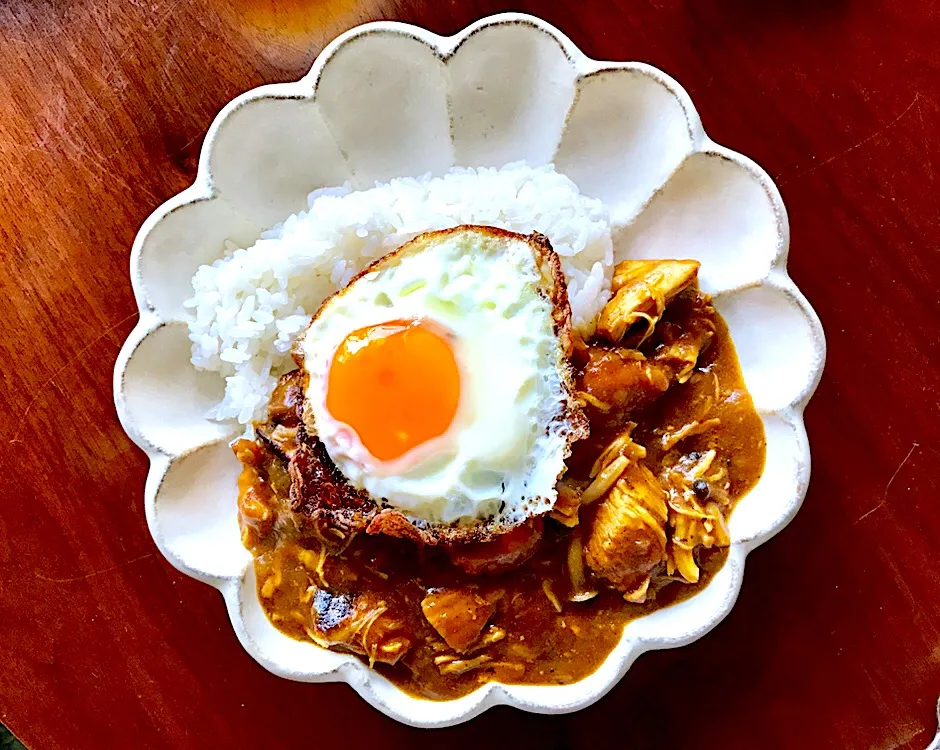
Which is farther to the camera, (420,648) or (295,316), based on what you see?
(295,316)

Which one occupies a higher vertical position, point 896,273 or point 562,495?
point 896,273

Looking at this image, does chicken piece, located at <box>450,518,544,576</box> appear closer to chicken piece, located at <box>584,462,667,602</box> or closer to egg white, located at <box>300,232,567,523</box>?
egg white, located at <box>300,232,567,523</box>

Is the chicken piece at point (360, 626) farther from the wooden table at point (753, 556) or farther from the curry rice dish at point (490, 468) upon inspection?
the wooden table at point (753, 556)

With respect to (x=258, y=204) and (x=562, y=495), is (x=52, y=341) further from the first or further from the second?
(x=562, y=495)

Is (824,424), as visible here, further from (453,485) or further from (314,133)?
(314,133)

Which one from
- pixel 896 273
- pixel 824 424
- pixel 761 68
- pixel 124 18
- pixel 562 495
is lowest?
pixel 824 424

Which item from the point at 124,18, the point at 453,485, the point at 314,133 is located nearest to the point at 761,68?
the point at 314,133

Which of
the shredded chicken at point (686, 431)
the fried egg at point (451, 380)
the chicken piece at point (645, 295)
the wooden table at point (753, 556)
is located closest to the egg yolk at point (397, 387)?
the fried egg at point (451, 380)
